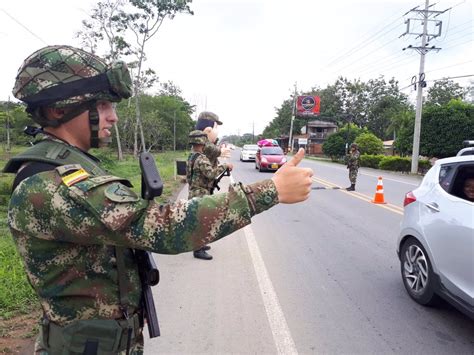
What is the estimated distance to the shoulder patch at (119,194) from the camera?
1.21m

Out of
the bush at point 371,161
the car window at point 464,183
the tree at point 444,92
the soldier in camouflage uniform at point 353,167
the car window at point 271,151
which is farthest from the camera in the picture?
the tree at point 444,92

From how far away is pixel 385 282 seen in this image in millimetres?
4648

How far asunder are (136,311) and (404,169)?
26.7m

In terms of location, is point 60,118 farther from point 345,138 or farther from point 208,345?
point 345,138

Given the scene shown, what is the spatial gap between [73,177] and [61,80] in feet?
1.28

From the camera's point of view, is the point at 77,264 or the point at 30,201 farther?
the point at 77,264

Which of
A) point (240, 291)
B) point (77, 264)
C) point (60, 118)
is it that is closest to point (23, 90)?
point (60, 118)

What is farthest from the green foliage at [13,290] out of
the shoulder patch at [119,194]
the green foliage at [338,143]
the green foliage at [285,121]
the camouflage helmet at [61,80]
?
the green foliage at [285,121]

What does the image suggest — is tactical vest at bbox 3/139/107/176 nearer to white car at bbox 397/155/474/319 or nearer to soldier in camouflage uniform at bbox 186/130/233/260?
white car at bbox 397/155/474/319

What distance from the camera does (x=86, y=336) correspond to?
1.45 m

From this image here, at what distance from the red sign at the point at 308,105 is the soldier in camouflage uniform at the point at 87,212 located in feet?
214

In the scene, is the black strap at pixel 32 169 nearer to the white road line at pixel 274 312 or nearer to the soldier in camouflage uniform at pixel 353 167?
the white road line at pixel 274 312

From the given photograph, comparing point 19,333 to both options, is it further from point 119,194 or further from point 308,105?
point 308,105

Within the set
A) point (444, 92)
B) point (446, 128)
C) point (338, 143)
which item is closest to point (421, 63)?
point (446, 128)
